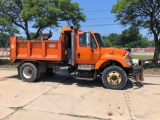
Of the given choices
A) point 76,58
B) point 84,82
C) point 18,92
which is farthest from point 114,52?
point 18,92

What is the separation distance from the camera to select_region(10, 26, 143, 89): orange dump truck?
32.2 feet

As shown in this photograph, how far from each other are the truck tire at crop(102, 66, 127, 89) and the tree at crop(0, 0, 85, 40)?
849 centimetres

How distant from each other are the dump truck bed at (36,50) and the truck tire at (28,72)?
0.39 m

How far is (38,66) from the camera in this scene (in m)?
11.1

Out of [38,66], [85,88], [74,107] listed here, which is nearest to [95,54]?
[85,88]

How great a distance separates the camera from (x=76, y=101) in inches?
302

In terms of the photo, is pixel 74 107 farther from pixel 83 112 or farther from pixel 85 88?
pixel 85 88

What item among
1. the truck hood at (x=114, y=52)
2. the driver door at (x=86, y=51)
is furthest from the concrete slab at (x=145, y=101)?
the driver door at (x=86, y=51)

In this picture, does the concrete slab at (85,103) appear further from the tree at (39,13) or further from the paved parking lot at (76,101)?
the tree at (39,13)

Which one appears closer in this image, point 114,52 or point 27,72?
point 114,52

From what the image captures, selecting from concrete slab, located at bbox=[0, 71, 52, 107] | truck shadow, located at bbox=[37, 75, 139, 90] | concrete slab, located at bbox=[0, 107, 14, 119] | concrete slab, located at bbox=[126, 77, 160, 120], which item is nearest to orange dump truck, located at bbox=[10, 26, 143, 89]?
truck shadow, located at bbox=[37, 75, 139, 90]

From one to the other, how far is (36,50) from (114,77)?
13.0 feet

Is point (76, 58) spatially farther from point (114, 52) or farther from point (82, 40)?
point (114, 52)

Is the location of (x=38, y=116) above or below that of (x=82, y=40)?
below
